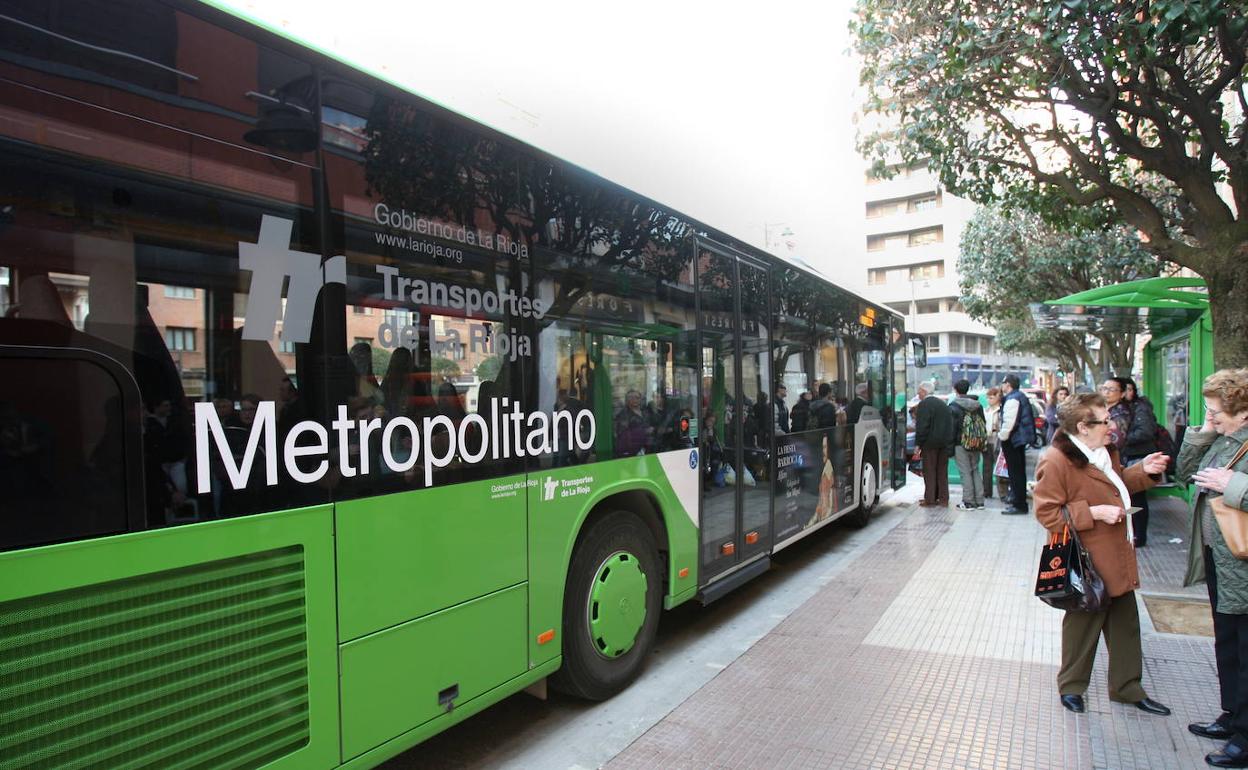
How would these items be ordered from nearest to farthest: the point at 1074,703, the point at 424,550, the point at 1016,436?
the point at 424,550, the point at 1074,703, the point at 1016,436

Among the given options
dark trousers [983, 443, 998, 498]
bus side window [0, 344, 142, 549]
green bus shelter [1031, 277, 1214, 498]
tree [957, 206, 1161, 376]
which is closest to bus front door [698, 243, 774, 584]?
bus side window [0, 344, 142, 549]

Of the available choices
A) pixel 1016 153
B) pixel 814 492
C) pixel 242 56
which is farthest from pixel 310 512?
pixel 1016 153

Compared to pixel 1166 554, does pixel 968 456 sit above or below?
above

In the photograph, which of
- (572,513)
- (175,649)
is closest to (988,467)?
(572,513)

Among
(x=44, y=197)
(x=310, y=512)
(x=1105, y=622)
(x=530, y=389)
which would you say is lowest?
(x=1105, y=622)

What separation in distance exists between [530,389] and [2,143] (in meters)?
2.11

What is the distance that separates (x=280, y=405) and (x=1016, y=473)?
9945mm

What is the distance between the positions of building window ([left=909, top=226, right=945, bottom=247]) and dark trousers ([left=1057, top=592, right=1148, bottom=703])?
2047 inches

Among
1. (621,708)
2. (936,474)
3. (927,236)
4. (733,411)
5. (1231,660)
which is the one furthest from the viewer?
(927,236)

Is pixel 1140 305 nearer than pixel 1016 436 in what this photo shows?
Yes

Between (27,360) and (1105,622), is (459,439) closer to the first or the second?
(27,360)

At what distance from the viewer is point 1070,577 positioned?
12.4 ft

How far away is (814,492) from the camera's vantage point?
24.2 ft

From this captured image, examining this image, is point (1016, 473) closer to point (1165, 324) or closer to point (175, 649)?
point (1165, 324)
